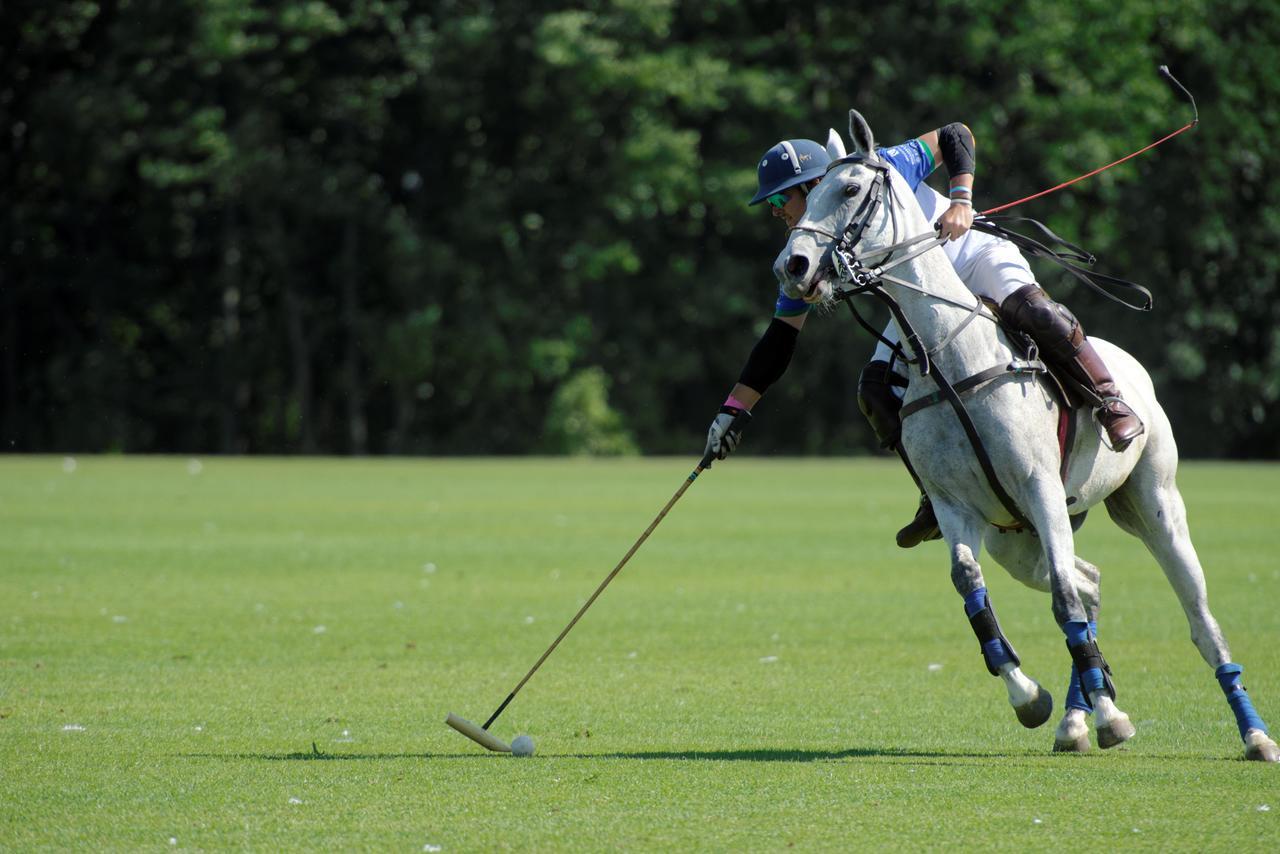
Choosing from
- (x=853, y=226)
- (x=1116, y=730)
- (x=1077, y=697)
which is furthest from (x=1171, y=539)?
(x=853, y=226)

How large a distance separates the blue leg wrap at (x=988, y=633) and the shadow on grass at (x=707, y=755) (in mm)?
475

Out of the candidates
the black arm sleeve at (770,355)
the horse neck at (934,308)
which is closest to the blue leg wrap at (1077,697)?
the horse neck at (934,308)

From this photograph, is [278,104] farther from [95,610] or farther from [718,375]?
[95,610]

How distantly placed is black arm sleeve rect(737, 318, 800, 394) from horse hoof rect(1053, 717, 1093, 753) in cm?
216

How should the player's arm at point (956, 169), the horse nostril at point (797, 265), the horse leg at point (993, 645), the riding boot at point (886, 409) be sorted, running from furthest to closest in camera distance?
the riding boot at point (886, 409), the player's arm at point (956, 169), the horse leg at point (993, 645), the horse nostril at point (797, 265)

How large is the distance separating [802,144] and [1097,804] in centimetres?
332

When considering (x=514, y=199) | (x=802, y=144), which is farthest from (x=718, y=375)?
(x=802, y=144)

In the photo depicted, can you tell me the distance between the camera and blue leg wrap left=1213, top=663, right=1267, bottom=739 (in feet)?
25.3

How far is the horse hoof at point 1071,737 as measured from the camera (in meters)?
7.95

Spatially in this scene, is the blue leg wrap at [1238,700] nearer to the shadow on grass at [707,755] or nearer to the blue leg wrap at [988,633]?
the shadow on grass at [707,755]

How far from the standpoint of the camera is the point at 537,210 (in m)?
45.2

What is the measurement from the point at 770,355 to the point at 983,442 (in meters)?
1.49

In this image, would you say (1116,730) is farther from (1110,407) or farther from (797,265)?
(797,265)

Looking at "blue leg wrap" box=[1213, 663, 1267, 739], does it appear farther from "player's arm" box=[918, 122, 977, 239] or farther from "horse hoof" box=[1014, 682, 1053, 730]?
"player's arm" box=[918, 122, 977, 239]
